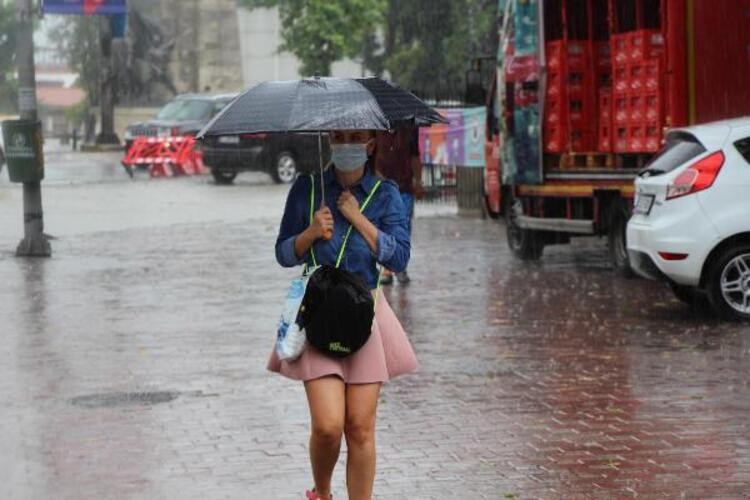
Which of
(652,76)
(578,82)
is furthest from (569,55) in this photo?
(652,76)

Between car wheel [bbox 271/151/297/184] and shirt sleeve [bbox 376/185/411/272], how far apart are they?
30.1 meters

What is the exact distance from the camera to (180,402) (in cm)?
1033

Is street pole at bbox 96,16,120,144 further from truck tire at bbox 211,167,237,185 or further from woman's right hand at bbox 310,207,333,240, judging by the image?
woman's right hand at bbox 310,207,333,240

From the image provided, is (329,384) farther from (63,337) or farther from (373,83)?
(63,337)

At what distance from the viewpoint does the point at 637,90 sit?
56.5 ft

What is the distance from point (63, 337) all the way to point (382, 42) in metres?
44.8

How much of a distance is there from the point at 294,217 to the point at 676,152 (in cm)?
743

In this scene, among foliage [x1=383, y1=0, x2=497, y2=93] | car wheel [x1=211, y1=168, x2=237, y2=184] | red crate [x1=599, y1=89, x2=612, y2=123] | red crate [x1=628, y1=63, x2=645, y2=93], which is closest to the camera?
red crate [x1=628, y1=63, x2=645, y2=93]

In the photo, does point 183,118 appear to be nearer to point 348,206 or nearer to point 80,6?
point 80,6

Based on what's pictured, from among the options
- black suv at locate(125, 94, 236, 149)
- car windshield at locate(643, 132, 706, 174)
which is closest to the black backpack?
car windshield at locate(643, 132, 706, 174)

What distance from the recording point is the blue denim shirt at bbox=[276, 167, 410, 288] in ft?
22.0

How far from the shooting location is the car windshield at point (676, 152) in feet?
44.5

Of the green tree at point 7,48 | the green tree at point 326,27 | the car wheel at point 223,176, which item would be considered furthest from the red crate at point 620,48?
the green tree at point 7,48

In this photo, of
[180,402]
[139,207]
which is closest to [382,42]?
[139,207]
